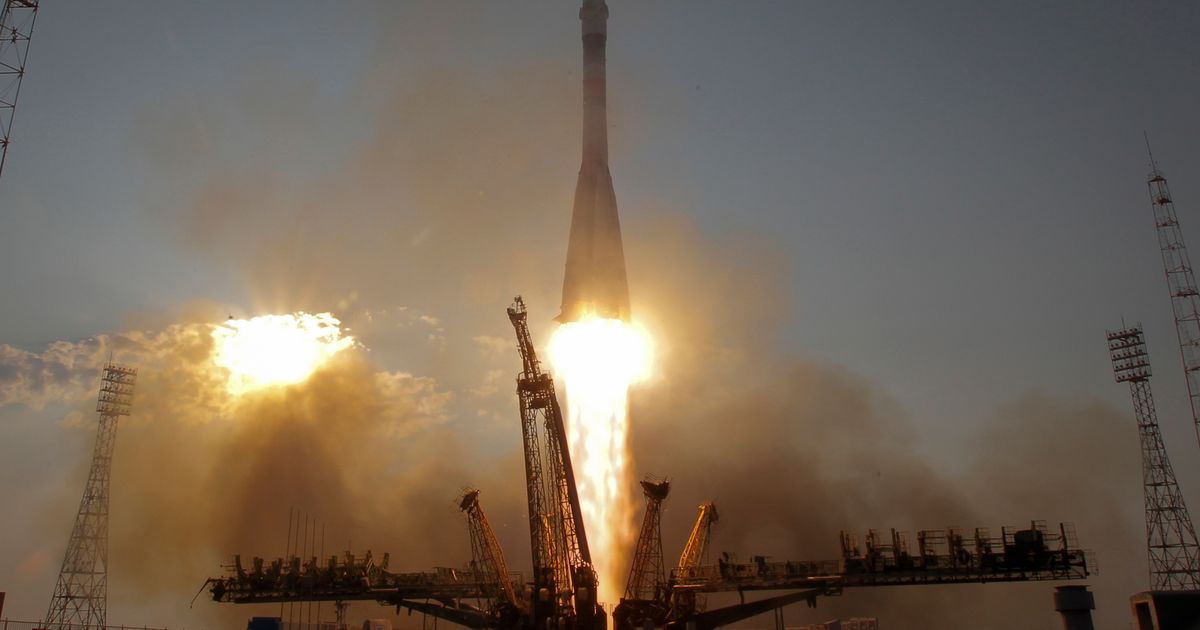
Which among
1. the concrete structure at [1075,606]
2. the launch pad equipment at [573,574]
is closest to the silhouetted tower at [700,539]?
the launch pad equipment at [573,574]

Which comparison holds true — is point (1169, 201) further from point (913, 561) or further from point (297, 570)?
point (297, 570)

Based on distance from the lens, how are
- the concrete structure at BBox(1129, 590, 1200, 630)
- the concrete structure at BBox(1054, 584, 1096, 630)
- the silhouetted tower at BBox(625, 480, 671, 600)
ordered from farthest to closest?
the silhouetted tower at BBox(625, 480, 671, 600)
the concrete structure at BBox(1054, 584, 1096, 630)
the concrete structure at BBox(1129, 590, 1200, 630)

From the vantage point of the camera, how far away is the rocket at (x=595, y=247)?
88.3 m

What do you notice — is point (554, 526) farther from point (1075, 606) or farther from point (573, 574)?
point (1075, 606)

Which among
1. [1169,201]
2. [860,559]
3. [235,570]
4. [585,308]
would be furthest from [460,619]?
[1169,201]

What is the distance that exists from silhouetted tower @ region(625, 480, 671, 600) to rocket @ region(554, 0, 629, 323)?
16.9m

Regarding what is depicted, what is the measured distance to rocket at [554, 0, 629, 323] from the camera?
88.3 meters

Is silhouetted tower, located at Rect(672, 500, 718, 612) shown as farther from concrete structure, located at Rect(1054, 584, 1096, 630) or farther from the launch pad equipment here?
concrete structure, located at Rect(1054, 584, 1096, 630)

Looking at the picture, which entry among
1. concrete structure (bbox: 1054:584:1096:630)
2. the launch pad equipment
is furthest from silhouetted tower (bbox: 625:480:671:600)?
concrete structure (bbox: 1054:584:1096:630)

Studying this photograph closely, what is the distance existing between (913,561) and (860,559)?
4231mm

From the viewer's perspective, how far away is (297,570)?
9288 centimetres

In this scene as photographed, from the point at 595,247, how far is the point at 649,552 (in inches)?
1147

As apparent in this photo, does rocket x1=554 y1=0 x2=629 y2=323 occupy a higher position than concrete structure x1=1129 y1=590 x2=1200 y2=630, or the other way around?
rocket x1=554 y1=0 x2=629 y2=323

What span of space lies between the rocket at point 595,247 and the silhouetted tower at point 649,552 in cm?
1695
